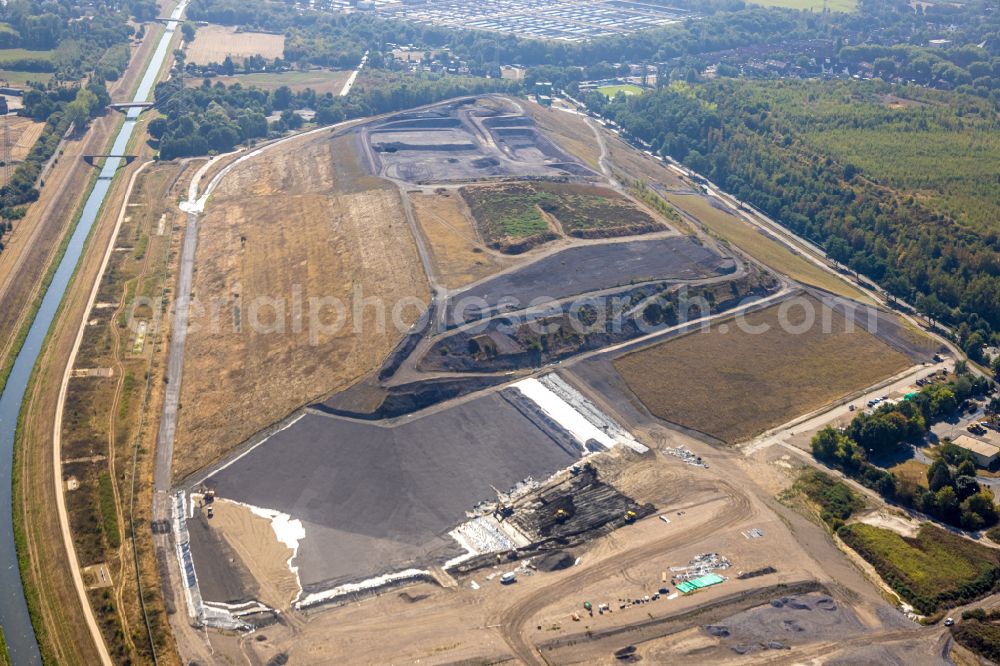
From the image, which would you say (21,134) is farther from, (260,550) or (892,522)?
(892,522)

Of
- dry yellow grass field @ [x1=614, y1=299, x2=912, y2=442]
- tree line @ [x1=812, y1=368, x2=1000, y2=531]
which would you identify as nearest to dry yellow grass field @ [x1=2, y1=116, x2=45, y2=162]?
dry yellow grass field @ [x1=614, y1=299, x2=912, y2=442]

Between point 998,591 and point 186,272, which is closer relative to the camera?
point 998,591

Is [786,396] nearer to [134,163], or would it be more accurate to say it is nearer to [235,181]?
[235,181]

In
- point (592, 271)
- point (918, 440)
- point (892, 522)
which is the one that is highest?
point (592, 271)

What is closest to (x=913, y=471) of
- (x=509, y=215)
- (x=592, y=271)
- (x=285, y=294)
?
(x=592, y=271)

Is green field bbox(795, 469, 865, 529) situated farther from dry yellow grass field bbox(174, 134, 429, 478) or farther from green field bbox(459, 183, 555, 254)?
green field bbox(459, 183, 555, 254)

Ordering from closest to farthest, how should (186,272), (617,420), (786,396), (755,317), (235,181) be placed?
→ (617,420), (786,396), (755,317), (186,272), (235,181)

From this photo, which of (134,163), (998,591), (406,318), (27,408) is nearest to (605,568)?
(998,591)
